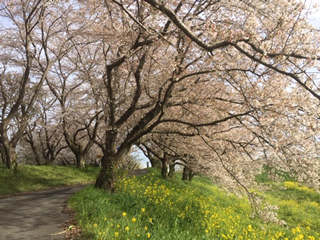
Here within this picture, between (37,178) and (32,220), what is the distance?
973 cm

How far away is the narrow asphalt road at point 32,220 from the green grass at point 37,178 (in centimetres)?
456

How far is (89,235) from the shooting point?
5.01 m

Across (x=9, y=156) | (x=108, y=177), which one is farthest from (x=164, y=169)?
(x=9, y=156)

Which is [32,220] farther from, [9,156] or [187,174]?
[187,174]

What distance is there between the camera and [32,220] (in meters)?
6.62

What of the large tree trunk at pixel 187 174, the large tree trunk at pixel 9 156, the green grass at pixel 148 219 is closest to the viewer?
the green grass at pixel 148 219

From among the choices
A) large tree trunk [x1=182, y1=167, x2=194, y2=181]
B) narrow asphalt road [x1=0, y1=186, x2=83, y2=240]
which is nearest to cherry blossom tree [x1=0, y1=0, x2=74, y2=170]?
narrow asphalt road [x1=0, y1=186, x2=83, y2=240]

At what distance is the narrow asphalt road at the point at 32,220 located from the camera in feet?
17.7

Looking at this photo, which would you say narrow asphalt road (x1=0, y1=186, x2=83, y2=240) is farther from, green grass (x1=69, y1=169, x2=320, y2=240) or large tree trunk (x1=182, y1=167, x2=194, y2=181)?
large tree trunk (x1=182, y1=167, x2=194, y2=181)

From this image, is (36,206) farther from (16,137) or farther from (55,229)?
(16,137)

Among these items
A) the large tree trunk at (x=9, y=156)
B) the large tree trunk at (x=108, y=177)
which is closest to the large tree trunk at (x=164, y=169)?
the large tree trunk at (x=108, y=177)

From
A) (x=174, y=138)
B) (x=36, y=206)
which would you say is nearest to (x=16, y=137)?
(x=36, y=206)

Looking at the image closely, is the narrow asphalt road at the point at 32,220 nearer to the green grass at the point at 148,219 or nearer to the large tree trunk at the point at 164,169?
the green grass at the point at 148,219

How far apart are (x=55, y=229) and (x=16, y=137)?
11.0 meters
